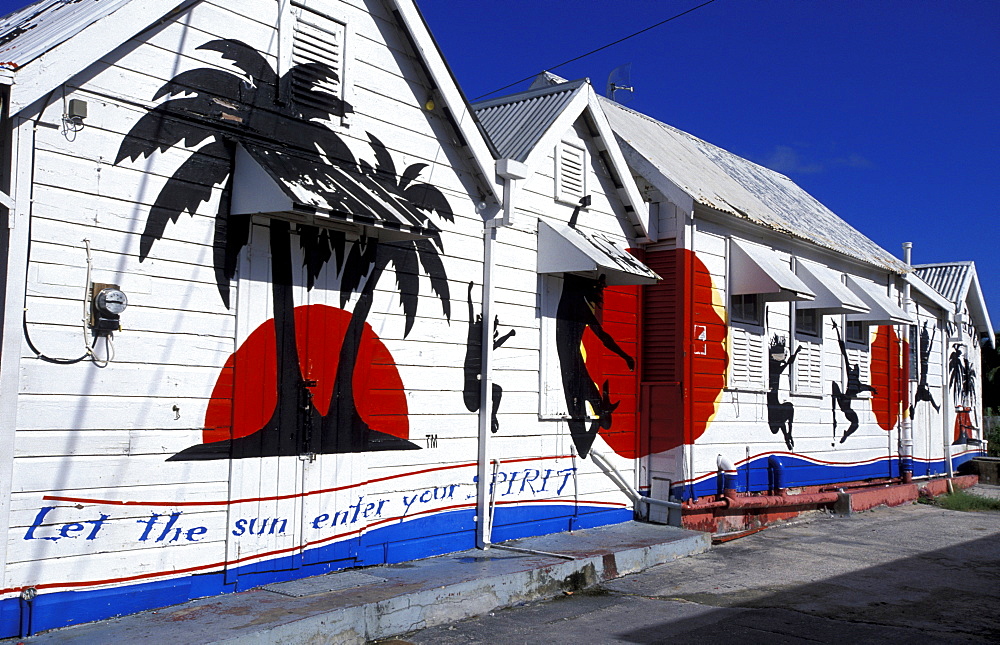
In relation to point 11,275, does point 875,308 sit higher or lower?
higher

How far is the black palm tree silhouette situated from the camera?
7223 millimetres

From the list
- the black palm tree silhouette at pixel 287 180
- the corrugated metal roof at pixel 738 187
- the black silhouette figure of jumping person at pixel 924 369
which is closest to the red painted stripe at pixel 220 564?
the black palm tree silhouette at pixel 287 180

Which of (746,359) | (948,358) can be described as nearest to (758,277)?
(746,359)

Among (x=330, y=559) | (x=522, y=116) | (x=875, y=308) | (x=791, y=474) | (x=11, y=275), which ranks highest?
(x=522, y=116)

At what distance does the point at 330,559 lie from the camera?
8.28 metres

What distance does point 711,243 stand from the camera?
13.2m

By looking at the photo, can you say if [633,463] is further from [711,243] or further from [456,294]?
[456,294]

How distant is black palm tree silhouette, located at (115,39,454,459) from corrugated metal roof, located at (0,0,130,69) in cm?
72

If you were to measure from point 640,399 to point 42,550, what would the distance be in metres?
7.92

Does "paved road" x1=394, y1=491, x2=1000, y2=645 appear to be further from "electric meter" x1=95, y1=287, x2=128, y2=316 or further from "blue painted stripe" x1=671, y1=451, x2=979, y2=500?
"electric meter" x1=95, y1=287, x2=128, y2=316

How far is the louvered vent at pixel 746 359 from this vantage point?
13.6m

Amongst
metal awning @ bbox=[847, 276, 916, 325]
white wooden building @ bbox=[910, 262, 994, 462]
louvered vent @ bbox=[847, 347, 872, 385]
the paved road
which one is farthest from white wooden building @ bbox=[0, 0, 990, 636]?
white wooden building @ bbox=[910, 262, 994, 462]

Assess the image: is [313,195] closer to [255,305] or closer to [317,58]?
[255,305]

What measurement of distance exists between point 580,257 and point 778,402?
226 inches
